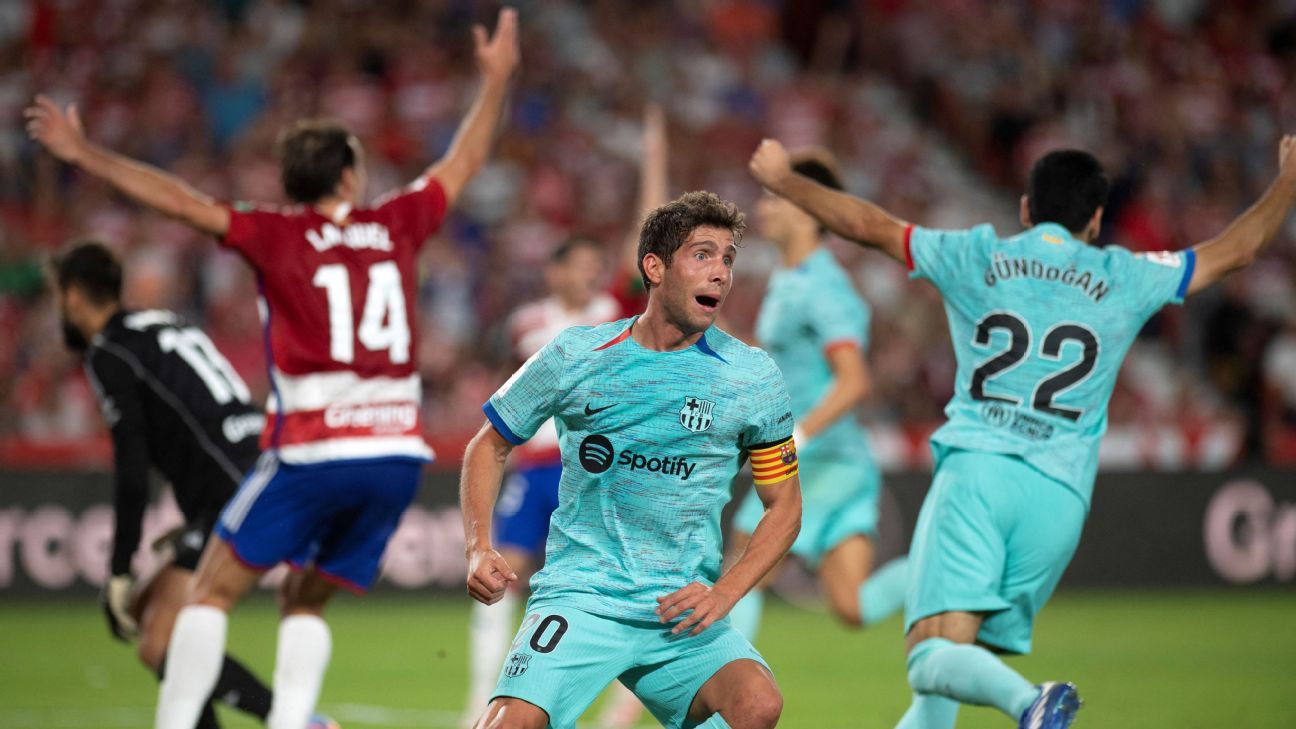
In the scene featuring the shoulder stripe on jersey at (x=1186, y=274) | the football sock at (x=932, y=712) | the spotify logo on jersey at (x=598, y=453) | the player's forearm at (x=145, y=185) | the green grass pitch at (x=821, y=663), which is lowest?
the green grass pitch at (x=821, y=663)

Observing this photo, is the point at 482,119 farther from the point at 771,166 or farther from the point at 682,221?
the point at 682,221

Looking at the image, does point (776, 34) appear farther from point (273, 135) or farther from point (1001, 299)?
point (1001, 299)

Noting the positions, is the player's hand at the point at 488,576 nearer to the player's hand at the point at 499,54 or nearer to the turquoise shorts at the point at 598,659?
the turquoise shorts at the point at 598,659

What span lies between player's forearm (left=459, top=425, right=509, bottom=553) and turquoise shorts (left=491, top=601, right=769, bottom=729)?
331 millimetres

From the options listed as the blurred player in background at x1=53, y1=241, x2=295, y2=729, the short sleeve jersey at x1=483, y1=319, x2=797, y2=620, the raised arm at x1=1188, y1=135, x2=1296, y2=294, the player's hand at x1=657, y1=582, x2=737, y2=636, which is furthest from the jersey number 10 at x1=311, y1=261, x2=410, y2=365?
the raised arm at x1=1188, y1=135, x2=1296, y2=294

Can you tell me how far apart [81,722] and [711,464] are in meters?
5.08

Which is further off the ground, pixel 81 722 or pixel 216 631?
pixel 216 631

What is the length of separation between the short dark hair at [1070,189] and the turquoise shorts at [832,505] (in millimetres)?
2651

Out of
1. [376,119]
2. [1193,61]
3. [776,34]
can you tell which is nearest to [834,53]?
[776,34]

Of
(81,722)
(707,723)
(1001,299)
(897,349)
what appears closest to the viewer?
(707,723)

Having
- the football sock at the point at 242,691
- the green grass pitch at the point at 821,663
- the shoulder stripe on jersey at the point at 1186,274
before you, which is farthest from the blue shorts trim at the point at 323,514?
the shoulder stripe on jersey at the point at 1186,274

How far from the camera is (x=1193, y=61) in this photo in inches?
831

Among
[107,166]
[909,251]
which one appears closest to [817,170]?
[909,251]

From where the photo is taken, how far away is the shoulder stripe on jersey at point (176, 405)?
6.88 m
